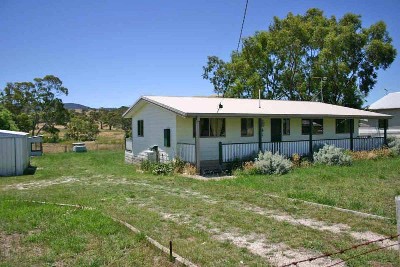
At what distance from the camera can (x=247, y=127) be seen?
18938 millimetres

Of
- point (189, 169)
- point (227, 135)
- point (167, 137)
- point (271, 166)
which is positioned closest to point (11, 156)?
point (167, 137)

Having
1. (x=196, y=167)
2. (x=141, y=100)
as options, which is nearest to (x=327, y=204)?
(x=196, y=167)

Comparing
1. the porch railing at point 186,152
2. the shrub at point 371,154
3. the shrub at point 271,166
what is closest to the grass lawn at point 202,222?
the shrub at point 271,166

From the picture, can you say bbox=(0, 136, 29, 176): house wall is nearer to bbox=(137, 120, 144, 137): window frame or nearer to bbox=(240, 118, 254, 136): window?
bbox=(137, 120, 144, 137): window frame

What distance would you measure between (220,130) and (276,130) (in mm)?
3912

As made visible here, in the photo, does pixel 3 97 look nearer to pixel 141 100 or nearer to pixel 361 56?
pixel 141 100

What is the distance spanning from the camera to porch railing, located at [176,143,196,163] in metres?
16.3

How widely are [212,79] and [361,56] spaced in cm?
1951

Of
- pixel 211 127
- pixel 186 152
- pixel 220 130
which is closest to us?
pixel 186 152

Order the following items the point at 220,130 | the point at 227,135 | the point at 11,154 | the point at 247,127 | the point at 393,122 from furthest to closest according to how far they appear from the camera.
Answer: the point at 393,122
the point at 247,127
the point at 227,135
the point at 220,130
the point at 11,154

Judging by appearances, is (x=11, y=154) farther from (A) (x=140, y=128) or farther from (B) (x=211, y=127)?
(B) (x=211, y=127)

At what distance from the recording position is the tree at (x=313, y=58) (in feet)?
112

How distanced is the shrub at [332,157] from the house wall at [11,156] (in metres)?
14.1

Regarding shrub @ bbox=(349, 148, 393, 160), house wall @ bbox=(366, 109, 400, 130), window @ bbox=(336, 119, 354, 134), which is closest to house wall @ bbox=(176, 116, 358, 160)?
shrub @ bbox=(349, 148, 393, 160)
